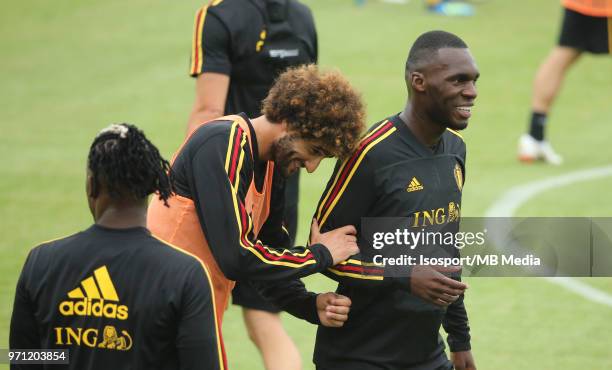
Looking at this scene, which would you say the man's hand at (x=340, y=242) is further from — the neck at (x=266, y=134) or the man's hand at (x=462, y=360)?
the man's hand at (x=462, y=360)

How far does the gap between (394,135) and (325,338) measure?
36.6 inches

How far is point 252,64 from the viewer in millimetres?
6719

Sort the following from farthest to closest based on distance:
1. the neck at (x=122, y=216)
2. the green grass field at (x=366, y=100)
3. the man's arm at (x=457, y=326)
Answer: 1. the green grass field at (x=366, y=100)
2. the man's arm at (x=457, y=326)
3. the neck at (x=122, y=216)

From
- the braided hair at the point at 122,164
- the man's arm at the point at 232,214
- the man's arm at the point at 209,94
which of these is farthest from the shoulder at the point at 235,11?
the braided hair at the point at 122,164

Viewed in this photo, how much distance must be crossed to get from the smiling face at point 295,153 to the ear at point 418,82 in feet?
1.79

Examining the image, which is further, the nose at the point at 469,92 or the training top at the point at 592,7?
the training top at the point at 592,7

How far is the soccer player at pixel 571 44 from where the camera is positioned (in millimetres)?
11547

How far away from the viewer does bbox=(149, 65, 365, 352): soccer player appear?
448 centimetres

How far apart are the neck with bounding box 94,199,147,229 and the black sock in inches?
328

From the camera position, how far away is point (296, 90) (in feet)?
15.2

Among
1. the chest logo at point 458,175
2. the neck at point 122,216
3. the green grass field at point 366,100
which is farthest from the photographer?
the green grass field at point 366,100

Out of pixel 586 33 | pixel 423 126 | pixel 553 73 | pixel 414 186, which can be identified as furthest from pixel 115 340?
pixel 586 33

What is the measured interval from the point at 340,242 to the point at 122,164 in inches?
45.8

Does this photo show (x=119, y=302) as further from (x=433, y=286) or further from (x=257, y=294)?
(x=257, y=294)
